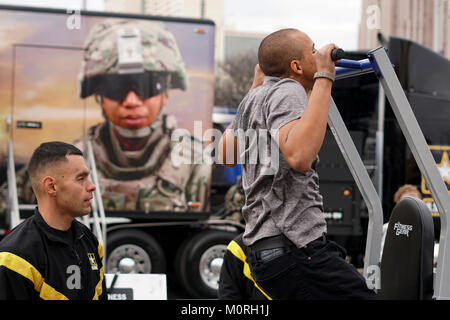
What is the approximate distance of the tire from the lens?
929 cm

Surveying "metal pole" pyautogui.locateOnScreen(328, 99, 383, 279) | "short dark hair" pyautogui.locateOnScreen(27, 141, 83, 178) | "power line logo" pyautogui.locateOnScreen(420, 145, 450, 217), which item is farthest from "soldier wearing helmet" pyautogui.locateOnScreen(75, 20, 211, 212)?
"short dark hair" pyautogui.locateOnScreen(27, 141, 83, 178)

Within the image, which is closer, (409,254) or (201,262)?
(409,254)

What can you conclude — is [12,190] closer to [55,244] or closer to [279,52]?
[55,244]

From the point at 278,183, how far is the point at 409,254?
1048 mm

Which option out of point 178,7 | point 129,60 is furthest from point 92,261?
point 178,7

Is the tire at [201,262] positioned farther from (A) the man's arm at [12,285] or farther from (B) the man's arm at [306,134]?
(B) the man's arm at [306,134]

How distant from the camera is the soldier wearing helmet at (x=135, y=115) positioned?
29.4ft

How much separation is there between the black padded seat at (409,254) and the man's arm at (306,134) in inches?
40.9

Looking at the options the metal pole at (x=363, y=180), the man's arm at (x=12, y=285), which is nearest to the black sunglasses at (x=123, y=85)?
the metal pole at (x=363, y=180)

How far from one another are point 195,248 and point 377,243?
234 inches

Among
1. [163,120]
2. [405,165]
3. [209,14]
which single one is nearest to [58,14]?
[163,120]

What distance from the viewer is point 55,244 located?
9.29 ft

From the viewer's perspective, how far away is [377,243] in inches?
142

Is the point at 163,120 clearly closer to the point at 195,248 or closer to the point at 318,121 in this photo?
the point at 195,248
